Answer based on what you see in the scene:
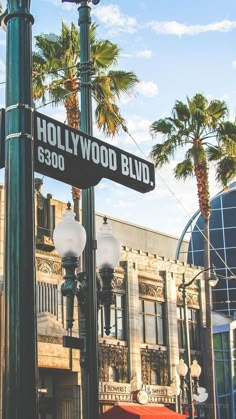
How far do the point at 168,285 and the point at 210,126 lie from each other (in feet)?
24.4

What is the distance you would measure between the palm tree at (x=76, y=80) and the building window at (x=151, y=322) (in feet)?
27.4

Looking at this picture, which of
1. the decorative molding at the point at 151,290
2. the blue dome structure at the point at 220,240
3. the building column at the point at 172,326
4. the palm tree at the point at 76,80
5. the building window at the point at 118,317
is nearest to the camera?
the palm tree at the point at 76,80

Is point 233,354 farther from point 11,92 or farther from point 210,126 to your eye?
point 11,92

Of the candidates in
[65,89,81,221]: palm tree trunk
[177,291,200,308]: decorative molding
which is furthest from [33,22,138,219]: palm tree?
[177,291,200,308]: decorative molding

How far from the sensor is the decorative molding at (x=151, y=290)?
112 feet

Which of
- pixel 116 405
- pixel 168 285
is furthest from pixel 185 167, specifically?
pixel 116 405

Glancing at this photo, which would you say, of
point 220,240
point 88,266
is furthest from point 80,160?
point 220,240

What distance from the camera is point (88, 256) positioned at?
29.3ft

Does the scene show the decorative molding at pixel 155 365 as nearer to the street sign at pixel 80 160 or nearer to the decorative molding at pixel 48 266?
the decorative molding at pixel 48 266

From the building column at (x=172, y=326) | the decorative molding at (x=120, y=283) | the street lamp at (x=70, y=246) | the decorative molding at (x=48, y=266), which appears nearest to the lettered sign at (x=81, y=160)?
the street lamp at (x=70, y=246)

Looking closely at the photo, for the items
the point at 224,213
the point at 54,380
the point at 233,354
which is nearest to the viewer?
the point at 54,380

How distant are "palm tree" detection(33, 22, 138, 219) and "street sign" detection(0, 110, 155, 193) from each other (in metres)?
19.0

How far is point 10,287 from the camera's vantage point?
4.64 metres

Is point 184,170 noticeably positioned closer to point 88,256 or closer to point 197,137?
point 197,137
